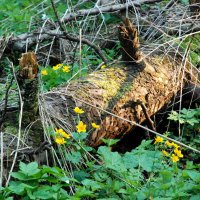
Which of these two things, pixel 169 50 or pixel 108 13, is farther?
pixel 108 13

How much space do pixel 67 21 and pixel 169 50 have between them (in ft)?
4.27

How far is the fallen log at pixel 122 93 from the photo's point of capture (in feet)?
11.9

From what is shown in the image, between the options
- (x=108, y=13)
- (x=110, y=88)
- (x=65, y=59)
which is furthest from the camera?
(x=108, y=13)

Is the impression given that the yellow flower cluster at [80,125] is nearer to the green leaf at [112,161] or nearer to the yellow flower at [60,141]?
the yellow flower at [60,141]

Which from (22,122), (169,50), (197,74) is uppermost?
(22,122)

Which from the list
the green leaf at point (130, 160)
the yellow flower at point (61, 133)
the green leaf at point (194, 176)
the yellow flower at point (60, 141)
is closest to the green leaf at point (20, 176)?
the yellow flower at point (60, 141)

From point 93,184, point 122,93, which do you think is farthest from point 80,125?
point 122,93

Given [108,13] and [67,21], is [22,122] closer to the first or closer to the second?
[67,21]

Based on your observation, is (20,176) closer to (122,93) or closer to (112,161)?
(112,161)

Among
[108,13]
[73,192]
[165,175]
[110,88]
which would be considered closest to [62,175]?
[73,192]

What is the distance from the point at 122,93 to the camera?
3969 millimetres

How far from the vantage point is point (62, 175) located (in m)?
2.81

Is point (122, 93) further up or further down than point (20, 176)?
further down

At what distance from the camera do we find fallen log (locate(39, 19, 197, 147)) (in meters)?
3.63
